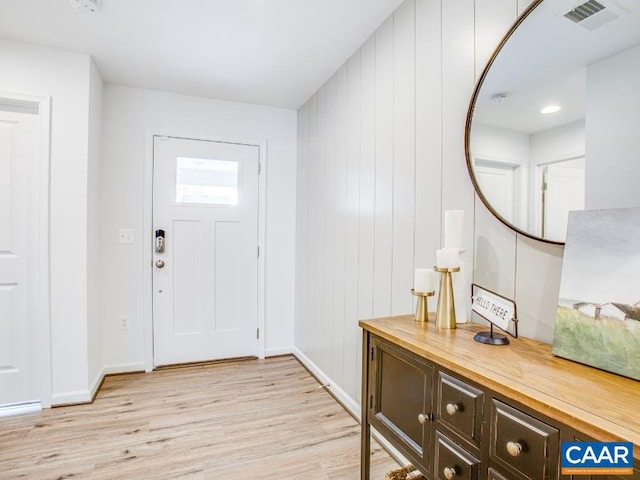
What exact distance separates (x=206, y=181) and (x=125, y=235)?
2.71 feet

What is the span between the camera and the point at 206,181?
3139 mm

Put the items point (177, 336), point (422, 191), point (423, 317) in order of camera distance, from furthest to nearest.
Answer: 1. point (177, 336)
2. point (422, 191)
3. point (423, 317)

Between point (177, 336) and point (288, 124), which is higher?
point (288, 124)

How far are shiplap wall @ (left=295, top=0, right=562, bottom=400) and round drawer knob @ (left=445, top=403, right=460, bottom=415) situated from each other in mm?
434

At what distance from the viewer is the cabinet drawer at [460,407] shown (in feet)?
2.87

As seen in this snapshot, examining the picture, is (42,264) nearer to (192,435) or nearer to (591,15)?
(192,435)

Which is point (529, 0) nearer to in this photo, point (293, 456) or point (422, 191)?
point (422, 191)

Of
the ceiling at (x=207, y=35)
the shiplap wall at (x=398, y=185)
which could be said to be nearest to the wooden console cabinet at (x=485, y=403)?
the shiplap wall at (x=398, y=185)

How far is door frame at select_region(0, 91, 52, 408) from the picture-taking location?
2.29m

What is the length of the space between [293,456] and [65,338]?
5.86ft

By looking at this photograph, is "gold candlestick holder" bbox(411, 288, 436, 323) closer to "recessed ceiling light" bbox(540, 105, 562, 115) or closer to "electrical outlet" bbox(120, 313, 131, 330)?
"recessed ceiling light" bbox(540, 105, 562, 115)

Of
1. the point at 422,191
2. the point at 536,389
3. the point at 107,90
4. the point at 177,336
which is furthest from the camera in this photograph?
the point at 177,336

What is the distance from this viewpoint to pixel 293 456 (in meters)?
1.84

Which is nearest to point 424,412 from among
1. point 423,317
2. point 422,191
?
point 423,317
